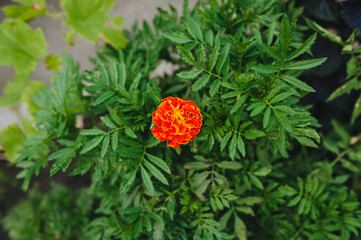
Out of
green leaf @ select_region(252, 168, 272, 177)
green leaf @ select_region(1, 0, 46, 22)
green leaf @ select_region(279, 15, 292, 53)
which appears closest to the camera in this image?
green leaf @ select_region(279, 15, 292, 53)

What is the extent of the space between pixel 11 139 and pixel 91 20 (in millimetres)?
765

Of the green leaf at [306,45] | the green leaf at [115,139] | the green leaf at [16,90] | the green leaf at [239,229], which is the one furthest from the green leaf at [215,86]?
the green leaf at [16,90]

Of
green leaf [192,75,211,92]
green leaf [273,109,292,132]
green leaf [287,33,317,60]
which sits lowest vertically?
green leaf [273,109,292,132]

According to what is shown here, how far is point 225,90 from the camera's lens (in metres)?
0.86

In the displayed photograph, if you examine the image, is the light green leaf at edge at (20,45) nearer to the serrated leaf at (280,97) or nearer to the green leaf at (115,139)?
the green leaf at (115,139)

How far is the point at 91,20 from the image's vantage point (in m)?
1.42

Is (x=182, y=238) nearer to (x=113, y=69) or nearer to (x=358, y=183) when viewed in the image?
(x=113, y=69)

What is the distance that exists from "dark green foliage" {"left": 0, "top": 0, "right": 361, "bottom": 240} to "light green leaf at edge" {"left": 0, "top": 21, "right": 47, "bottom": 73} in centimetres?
31

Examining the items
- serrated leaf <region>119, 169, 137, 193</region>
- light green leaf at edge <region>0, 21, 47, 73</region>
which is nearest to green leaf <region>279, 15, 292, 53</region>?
serrated leaf <region>119, 169, 137, 193</region>

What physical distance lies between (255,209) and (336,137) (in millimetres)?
689

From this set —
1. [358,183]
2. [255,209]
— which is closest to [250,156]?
[255,209]

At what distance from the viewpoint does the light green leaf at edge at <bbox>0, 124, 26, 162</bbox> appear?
1.44 metres

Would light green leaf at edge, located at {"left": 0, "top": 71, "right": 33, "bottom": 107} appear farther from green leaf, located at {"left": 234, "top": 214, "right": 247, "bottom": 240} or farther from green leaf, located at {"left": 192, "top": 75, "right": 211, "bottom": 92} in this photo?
green leaf, located at {"left": 234, "top": 214, "right": 247, "bottom": 240}

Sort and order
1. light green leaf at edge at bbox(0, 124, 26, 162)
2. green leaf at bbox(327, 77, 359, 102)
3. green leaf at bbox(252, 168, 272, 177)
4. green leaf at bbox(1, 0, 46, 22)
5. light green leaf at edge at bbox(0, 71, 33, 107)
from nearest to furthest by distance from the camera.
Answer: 1. green leaf at bbox(252, 168, 272, 177)
2. green leaf at bbox(327, 77, 359, 102)
3. light green leaf at edge at bbox(0, 124, 26, 162)
4. green leaf at bbox(1, 0, 46, 22)
5. light green leaf at edge at bbox(0, 71, 33, 107)
